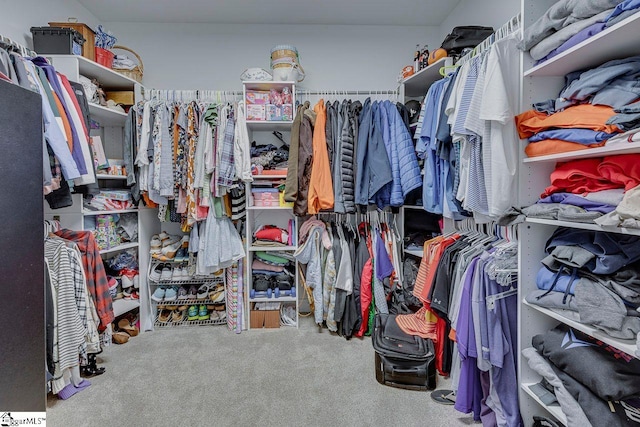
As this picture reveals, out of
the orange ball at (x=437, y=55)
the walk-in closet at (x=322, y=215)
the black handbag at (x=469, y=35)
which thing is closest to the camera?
the walk-in closet at (x=322, y=215)

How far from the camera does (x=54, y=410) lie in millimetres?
1652

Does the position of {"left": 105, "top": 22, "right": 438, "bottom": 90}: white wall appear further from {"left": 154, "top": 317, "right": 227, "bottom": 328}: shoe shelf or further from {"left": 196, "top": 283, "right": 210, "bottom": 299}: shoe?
{"left": 154, "top": 317, "right": 227, "bottom": 328}: shoe shelf

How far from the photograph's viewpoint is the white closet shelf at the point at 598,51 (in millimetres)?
930

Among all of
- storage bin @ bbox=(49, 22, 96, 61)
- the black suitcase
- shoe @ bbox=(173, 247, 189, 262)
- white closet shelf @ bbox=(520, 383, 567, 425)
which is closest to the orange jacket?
the black suitcase

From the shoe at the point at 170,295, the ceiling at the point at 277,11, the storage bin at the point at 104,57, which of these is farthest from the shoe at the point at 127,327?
the ceiling at the point at 277,11

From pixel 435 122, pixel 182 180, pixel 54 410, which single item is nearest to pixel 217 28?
pixel 182 180

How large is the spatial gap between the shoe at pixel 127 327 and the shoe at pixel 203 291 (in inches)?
21.3

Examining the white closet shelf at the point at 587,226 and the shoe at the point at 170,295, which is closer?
the white closet shelf at the point at 587,226

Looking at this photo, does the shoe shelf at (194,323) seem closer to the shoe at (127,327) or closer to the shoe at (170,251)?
the shoe at (127,327)

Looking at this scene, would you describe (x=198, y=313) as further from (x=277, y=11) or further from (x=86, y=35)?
(x=277, y=11)

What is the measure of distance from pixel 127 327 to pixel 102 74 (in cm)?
199

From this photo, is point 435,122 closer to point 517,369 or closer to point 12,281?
point 517,369

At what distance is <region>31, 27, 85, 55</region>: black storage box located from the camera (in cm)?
201

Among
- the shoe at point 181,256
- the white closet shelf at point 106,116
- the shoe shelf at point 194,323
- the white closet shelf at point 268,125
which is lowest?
the shoe shelf at point 194,323
